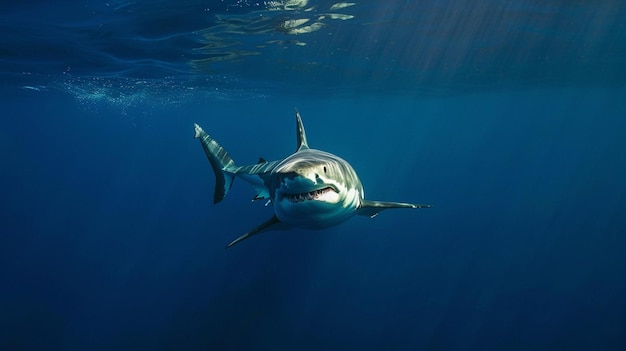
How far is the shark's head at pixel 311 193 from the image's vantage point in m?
3.91

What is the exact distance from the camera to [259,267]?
19328mm

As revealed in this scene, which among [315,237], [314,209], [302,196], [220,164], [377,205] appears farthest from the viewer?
[315,237]

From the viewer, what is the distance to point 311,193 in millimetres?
4168

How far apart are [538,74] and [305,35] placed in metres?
20.9

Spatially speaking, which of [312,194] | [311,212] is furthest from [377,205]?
[312,194]

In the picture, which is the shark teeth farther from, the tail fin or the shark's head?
the tail fin

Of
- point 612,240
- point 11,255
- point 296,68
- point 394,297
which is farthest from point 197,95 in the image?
point 612,240

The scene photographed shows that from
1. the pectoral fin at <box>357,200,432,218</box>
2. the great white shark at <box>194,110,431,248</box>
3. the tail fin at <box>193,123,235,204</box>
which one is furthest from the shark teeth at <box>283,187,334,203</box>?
the tail fin at <box>193,123,235,204</box>

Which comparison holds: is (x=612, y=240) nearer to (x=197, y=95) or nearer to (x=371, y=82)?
(x=371, y=82)

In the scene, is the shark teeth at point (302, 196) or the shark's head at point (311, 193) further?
the shark teeth at point (302, 196)

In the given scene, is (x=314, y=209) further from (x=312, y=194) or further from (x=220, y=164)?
(x=220, y=164)

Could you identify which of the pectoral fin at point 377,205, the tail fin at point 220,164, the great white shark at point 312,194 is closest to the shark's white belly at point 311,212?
the great white shark at point 312,194

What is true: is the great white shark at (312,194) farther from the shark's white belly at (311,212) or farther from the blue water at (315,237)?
the blue water at (315,237)

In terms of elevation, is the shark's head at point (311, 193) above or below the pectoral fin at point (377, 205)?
above
